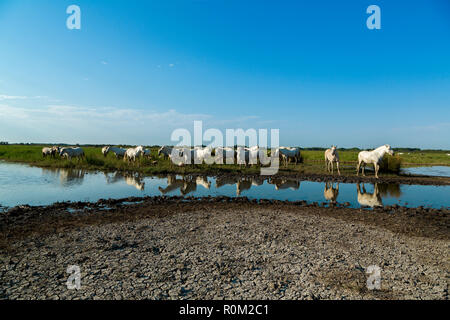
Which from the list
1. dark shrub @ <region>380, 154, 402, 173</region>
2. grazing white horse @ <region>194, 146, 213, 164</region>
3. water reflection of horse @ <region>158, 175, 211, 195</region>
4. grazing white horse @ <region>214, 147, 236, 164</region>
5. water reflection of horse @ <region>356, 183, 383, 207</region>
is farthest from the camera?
grazing white horse @ <region>214, 147, 236, 164</region>

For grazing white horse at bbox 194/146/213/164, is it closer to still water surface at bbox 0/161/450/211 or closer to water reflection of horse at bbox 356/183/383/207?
still water surface at bbox 0/161/450/211

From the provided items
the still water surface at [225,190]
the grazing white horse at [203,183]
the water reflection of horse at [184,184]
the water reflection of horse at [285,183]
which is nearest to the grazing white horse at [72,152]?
the still water surface at [225,190]

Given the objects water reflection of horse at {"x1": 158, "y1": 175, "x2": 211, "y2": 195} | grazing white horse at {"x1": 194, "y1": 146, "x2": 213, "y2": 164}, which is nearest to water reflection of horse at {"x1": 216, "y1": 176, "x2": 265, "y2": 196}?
water reflection of horse at {"x1": 158, "y1": 175, "x2": 211, "y2": 195}

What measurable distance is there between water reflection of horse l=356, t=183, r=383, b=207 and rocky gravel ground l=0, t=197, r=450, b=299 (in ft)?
6.05

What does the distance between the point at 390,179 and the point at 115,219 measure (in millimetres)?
21971

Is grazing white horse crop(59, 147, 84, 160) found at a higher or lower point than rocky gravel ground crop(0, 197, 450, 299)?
higher

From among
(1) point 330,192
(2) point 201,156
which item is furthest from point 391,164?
(2) point 201,156

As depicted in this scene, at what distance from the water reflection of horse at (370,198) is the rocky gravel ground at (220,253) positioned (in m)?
1.84

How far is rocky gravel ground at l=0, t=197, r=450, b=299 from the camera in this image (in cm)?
458
